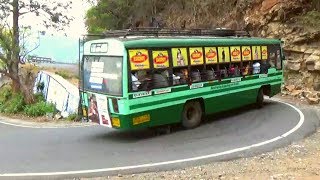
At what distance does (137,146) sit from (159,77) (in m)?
2.26

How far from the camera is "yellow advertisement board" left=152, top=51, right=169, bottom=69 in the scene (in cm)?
1312

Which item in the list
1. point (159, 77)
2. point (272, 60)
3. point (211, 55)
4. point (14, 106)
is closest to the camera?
point (159, 77)

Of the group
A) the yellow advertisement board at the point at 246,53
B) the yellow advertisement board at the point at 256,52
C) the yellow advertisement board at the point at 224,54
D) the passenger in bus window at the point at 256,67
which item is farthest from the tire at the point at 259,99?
the yellow advertisement board at the point at 224,54

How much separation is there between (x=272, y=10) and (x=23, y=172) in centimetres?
2140

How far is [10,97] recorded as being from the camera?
28.9 m

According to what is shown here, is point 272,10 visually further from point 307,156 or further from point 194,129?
point 307,156

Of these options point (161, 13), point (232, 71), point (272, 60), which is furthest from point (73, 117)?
point (161, 13)

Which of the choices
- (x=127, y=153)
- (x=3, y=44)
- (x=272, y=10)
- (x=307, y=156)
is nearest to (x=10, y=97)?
(x=3, y=44)

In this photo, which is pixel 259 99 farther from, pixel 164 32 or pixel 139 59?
pixel 139 59

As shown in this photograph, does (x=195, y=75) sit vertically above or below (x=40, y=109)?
above

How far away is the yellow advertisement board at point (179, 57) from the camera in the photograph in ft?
45.4

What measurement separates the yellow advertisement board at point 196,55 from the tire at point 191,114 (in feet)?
4.42

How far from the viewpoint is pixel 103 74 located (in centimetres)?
1295

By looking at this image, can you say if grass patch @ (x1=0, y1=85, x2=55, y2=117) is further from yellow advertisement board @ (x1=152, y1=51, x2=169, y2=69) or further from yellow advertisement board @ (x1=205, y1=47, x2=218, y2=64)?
yellow advertisement board @ (x1=152, y1=51, x2=169, y2=69)
